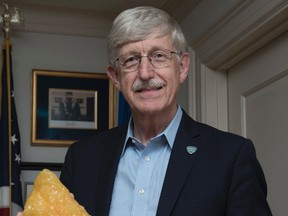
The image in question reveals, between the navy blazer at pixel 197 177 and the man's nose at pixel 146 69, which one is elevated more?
the man's nose at pixel 146 69

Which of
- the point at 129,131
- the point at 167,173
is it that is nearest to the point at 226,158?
the point at 167,173

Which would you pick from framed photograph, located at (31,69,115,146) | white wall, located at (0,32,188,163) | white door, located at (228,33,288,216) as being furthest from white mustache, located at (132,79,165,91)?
framed photograph, located at (31,69,115,146)

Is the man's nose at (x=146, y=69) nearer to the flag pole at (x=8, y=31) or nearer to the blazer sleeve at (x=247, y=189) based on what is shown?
the blazer sleeve at (x=247, y=189)

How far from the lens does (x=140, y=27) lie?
1.69 metres

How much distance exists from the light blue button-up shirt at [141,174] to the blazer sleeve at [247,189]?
0.59 ft

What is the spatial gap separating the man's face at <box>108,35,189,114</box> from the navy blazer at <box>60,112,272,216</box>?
0.34 feet

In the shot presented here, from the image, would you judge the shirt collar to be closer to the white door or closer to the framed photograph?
the white door

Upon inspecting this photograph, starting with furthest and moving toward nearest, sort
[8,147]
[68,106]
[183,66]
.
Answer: [68,106], [8,147], [183,66]

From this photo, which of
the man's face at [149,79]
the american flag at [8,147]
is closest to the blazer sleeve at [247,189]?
the man's face at [149,79]

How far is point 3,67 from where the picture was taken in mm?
3867

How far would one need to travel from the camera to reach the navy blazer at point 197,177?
5.11ft

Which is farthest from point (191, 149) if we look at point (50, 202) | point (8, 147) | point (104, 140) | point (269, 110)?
point (8, 147)

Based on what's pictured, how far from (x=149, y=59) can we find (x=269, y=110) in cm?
142

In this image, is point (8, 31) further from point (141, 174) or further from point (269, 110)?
point (141, 174)
